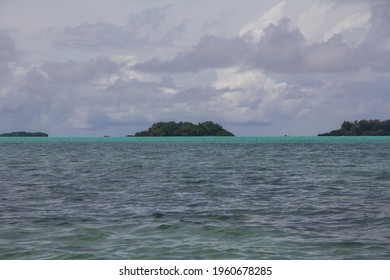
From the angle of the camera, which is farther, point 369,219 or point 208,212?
point 208,212

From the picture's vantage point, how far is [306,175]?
3844 cm

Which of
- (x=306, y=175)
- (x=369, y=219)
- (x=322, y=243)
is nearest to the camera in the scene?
(x=322, y=243)

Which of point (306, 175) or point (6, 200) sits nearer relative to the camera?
point (6, 200)

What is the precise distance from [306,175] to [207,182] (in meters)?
8.10

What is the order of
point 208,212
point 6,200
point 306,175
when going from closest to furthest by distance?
point 208,212 → point 6,200 → point 306,175

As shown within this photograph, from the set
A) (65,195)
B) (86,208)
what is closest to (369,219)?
(86,208)

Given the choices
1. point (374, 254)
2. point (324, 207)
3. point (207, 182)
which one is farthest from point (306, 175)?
point (374, 254)

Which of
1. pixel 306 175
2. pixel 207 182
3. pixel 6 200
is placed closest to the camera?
pixel 6 200
